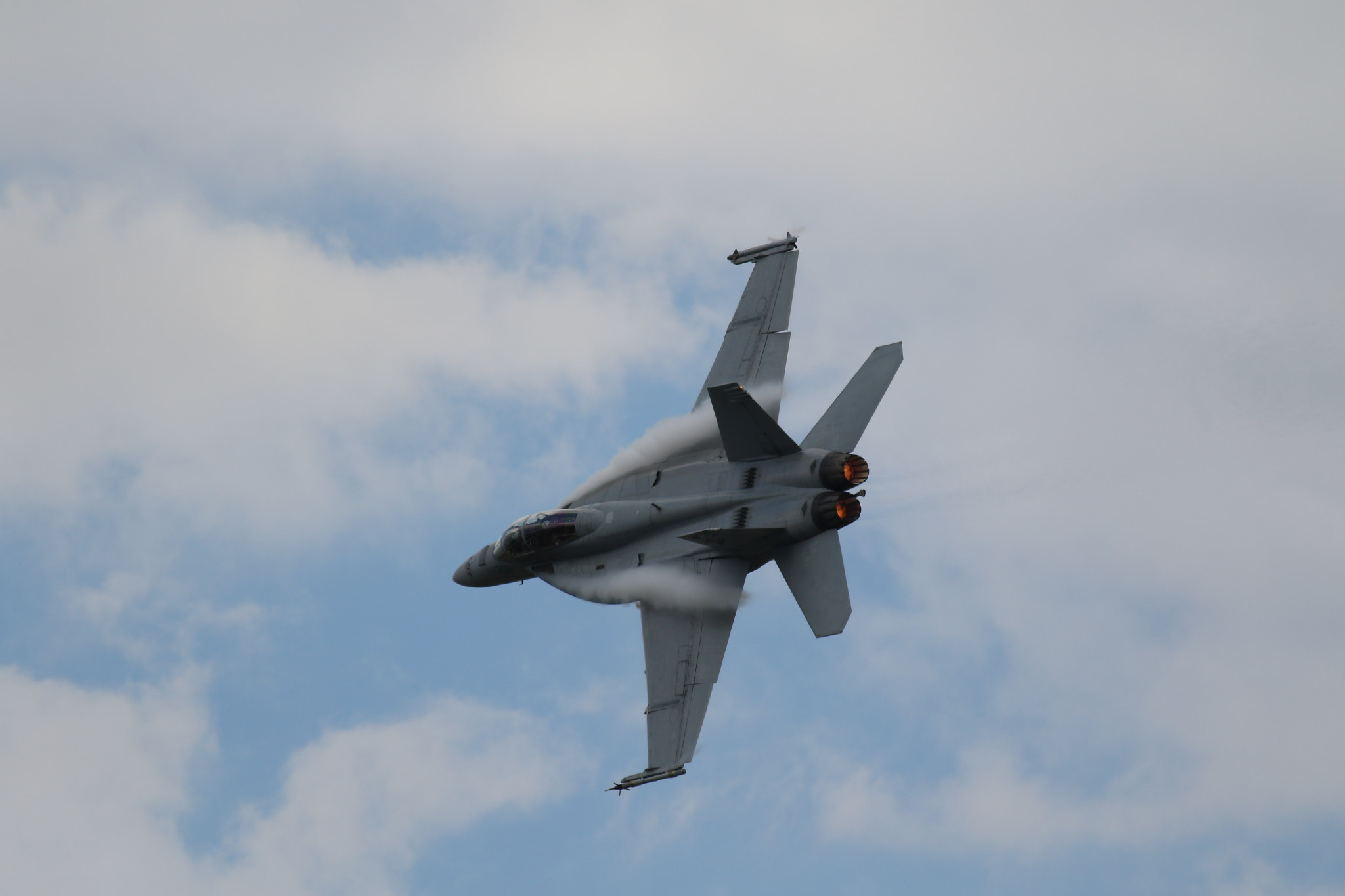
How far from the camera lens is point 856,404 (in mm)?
33625

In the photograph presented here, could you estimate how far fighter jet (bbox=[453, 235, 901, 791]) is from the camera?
106ft

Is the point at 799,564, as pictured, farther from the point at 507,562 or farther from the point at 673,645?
the point at 507,562

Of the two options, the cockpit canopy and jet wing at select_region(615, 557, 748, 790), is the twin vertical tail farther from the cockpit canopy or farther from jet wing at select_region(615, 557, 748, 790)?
the cockpit canopy

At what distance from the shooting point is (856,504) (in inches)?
1286

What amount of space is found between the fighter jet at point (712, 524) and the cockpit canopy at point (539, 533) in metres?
0.04

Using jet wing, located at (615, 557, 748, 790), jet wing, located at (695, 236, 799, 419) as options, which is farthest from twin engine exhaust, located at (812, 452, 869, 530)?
jet wing, located at (695, 236, 799, 419)

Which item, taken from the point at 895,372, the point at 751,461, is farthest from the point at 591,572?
the point at 895,372

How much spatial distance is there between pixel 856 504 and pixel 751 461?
2.70 meters

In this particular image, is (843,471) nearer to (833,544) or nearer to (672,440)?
(833,544)

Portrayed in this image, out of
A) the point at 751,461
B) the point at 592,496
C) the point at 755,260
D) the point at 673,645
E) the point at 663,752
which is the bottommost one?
the point at 663,752

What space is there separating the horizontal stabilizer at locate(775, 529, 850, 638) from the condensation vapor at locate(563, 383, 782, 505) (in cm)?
455

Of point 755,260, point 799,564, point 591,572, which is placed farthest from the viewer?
point 755,260

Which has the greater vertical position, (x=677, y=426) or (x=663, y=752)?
(x=677, y=426)

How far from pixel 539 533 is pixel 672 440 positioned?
13.9 ft
